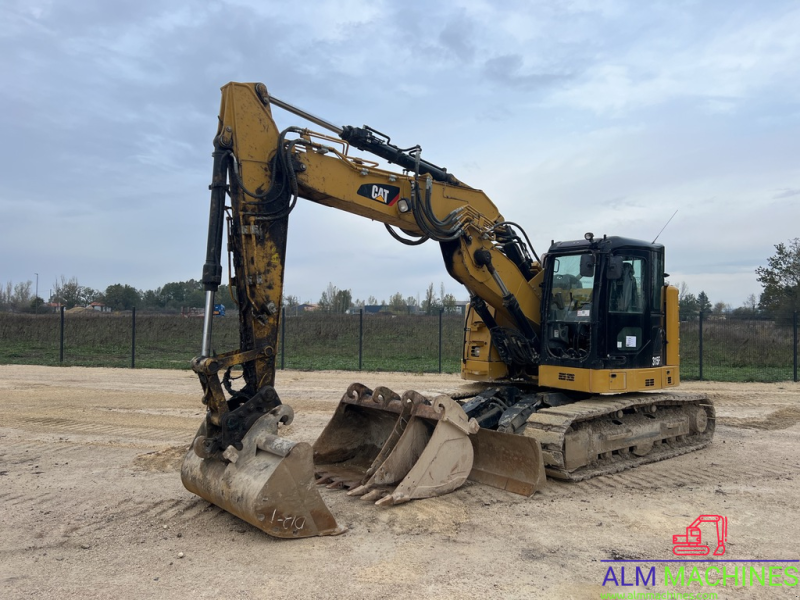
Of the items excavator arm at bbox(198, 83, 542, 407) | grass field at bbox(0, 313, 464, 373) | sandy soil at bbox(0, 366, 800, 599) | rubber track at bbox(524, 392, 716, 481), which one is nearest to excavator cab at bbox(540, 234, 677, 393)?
rubber track at bbox(524, 392, 716, 481)

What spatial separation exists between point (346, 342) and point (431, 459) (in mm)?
18062

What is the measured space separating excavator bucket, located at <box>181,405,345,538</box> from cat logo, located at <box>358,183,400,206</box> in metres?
2.41

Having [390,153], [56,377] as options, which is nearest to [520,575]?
[390,153]

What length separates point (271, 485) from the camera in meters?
4.77

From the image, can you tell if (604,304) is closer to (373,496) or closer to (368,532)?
A: (373,496)

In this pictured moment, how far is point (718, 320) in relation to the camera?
18.6 metres

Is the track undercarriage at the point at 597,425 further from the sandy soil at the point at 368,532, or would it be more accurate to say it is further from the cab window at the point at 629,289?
the cab window at the point at 629,289

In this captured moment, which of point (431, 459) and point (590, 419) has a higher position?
point (590, 419)

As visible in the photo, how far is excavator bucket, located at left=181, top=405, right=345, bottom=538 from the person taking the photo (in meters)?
4.77

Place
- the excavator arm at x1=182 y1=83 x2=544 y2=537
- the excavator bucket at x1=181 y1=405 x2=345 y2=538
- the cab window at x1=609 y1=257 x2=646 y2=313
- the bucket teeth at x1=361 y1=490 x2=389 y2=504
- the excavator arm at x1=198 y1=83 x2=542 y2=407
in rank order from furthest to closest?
the cab window at x1=609 y1=257 x2=646 y2=313 → the bucket teeth at x1=361 y1=490 x2=389 y2=504 → the excavator arm at x1=198 y1=83 x2=542 y2=407 → the excavator arm at x1=182 y1=83 x2=544 y2=537 → the excavator bucket at x1=181 y1=405 x2=345 y2=538

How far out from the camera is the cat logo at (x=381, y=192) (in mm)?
6430

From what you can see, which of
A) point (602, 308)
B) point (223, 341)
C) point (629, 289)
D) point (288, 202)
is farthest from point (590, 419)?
point (223, 341)

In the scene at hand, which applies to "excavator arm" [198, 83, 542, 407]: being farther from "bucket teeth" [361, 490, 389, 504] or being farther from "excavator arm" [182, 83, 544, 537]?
"bucket teeth" [361, 490, 389, 504]

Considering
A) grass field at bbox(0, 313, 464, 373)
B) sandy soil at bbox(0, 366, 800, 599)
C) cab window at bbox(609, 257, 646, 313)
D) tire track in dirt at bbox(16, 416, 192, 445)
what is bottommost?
sandy soil at bbox(0, 366, 800, 599)
